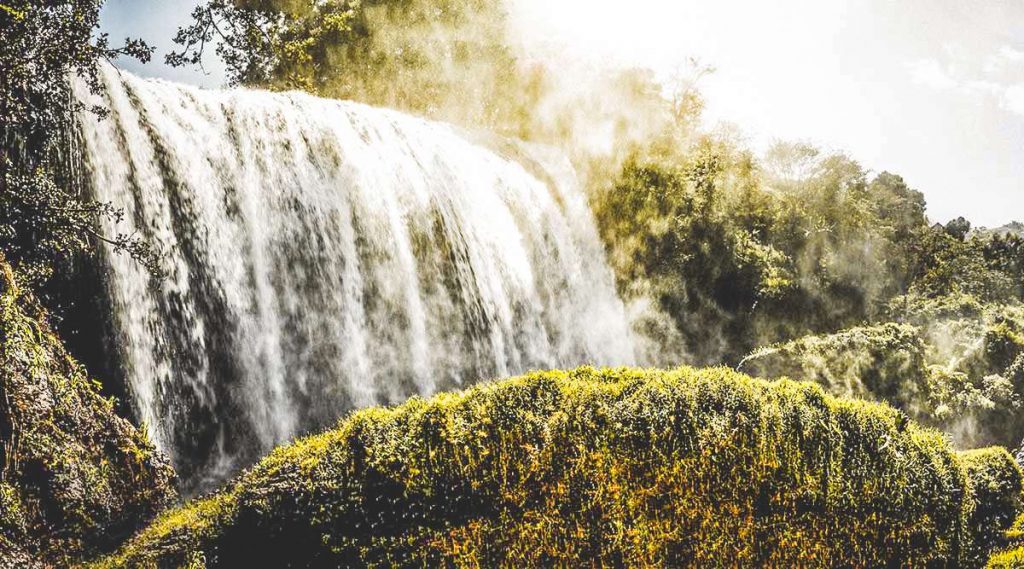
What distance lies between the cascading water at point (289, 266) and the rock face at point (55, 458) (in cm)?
66

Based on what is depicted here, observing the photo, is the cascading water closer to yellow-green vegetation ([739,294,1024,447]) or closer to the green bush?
the green bush

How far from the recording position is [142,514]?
6.32 metres

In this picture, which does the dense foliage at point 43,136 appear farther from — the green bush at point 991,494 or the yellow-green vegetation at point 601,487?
the green bush at point 991,494

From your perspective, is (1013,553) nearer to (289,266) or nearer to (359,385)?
(359,385)

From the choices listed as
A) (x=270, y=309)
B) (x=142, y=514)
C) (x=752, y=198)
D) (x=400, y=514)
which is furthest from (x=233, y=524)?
(x=752, y=198)

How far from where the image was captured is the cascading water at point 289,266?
730 cm

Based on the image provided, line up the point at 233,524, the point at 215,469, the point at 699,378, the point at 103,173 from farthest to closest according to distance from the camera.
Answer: the point at 215,469 < the point at 103,173 < the point at 699,378 < the point at 233,524

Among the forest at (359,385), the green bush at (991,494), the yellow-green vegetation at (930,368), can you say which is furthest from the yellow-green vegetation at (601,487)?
the yellow-green vegetation at (930,368)

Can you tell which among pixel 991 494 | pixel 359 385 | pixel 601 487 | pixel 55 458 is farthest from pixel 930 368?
pixel 55 458

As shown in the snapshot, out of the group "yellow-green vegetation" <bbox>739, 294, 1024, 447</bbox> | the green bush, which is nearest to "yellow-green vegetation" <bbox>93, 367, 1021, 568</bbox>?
the green bush

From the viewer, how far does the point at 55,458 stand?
5523 mm

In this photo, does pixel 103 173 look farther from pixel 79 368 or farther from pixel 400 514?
pixel 400 514

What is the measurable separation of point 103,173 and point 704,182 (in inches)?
689

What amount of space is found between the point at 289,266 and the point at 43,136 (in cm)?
309
